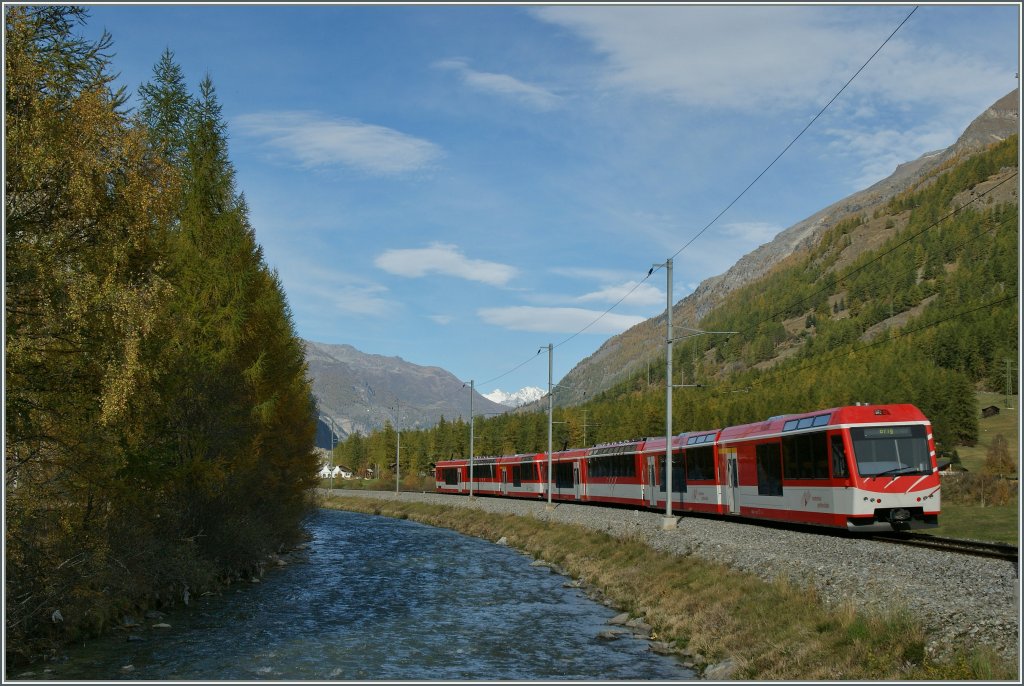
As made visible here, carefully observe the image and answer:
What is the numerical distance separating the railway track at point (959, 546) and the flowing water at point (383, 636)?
26.4 feet

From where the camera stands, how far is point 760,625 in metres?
17.0

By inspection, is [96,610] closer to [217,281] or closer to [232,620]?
[232,620]

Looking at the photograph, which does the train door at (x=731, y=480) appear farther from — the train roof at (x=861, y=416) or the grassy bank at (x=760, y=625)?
the train roof at (x=861, y=416)

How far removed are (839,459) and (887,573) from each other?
7293mm

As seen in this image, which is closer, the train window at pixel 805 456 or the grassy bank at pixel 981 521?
the train window at pixel 805 456

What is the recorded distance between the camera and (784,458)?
29062 millimetres

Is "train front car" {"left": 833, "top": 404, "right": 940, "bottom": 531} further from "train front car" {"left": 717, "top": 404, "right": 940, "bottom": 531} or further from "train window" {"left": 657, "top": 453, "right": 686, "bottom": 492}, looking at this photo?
"train window" {"left": 657, "top": 453, "right": 686, "bottom": 492}

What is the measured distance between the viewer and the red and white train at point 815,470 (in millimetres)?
24641

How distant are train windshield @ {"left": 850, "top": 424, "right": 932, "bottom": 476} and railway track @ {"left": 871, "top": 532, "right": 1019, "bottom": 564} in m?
1.93

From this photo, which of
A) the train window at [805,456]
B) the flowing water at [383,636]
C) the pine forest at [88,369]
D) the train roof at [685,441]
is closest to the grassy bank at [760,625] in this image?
the flowing water at [383,636]

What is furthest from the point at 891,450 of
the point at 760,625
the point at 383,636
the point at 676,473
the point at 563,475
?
the point at 563,475

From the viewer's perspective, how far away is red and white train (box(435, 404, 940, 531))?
24641mm

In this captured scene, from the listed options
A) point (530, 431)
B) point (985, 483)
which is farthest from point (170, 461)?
point (530, 431)

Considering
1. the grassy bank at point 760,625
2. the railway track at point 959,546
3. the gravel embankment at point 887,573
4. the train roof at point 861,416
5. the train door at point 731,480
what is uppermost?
the train roof at point 861,416
